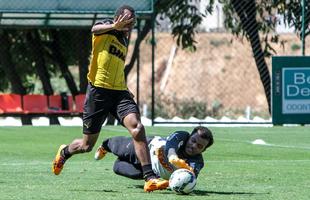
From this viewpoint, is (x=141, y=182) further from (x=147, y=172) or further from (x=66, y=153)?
(x=147, y=172)

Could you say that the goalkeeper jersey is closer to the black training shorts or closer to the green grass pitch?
the green grass pitch

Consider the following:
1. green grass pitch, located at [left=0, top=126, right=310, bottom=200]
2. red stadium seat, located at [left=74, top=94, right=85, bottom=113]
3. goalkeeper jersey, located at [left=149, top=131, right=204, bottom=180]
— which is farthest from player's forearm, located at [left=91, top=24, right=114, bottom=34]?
red stadium seat, located at [left=74, top=94, right=85, bottom=113]

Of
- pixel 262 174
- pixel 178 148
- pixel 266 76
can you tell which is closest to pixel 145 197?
pixel 178 148

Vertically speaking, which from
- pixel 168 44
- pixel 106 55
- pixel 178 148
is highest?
pixel 106 55

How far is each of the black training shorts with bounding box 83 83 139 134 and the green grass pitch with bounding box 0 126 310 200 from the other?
0.68 m

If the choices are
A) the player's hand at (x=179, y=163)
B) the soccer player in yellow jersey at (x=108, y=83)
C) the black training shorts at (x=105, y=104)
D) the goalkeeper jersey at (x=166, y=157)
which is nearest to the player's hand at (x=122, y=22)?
the soccer player in yellow jersey at (x=108, y=83)

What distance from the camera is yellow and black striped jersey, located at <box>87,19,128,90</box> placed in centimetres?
1109

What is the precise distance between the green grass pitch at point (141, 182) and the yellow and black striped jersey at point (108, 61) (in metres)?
1.03

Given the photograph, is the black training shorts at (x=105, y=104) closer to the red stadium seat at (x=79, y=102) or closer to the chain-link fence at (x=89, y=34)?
the chain-link fence at (x=89, y=34)

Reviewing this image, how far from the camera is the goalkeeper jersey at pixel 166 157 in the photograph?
10727mm

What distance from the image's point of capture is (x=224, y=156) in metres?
15.5

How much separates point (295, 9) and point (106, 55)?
45.7 feet

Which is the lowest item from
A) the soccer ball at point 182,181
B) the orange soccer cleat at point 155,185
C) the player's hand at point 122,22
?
the orange soccer cleat at point 155,185

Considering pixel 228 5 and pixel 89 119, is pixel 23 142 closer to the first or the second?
pixel 89 119
